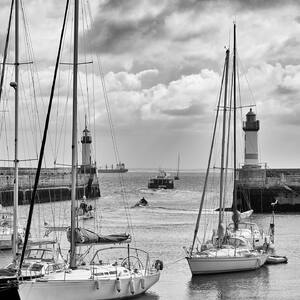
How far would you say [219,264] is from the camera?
3769 centimetres

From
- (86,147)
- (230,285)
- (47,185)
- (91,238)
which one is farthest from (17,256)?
(86,147)

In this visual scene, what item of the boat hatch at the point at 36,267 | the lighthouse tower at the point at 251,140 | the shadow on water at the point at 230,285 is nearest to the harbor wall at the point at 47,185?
the lighthouse tower at the point at 251,140

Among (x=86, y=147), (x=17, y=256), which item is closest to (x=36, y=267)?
(x=17, y=256)

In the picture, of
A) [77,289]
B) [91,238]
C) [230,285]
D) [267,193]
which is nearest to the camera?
[77,289]

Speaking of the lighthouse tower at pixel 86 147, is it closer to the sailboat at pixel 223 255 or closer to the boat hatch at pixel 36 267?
the sailboat at pixel 223 255

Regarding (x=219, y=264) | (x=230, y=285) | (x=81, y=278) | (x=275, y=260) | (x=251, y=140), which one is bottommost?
(x=230, y=285)

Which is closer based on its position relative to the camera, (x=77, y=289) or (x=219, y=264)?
(x=77, y=289)

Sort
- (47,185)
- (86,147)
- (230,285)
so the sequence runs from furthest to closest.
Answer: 1. (86,147)
2. (47,185)
3. (230,285)

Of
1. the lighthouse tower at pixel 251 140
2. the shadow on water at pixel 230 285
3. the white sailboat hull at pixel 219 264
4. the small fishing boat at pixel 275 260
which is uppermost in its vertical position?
the lighthouse tower at pixel 251 140

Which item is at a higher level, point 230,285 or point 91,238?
point 91,238

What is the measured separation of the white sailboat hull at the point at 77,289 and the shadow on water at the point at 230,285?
16.5 feet

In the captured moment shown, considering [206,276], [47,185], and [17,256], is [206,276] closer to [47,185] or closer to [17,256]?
[17,256]

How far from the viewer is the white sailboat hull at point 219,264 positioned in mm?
37156

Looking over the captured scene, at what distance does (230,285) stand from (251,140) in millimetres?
59654
